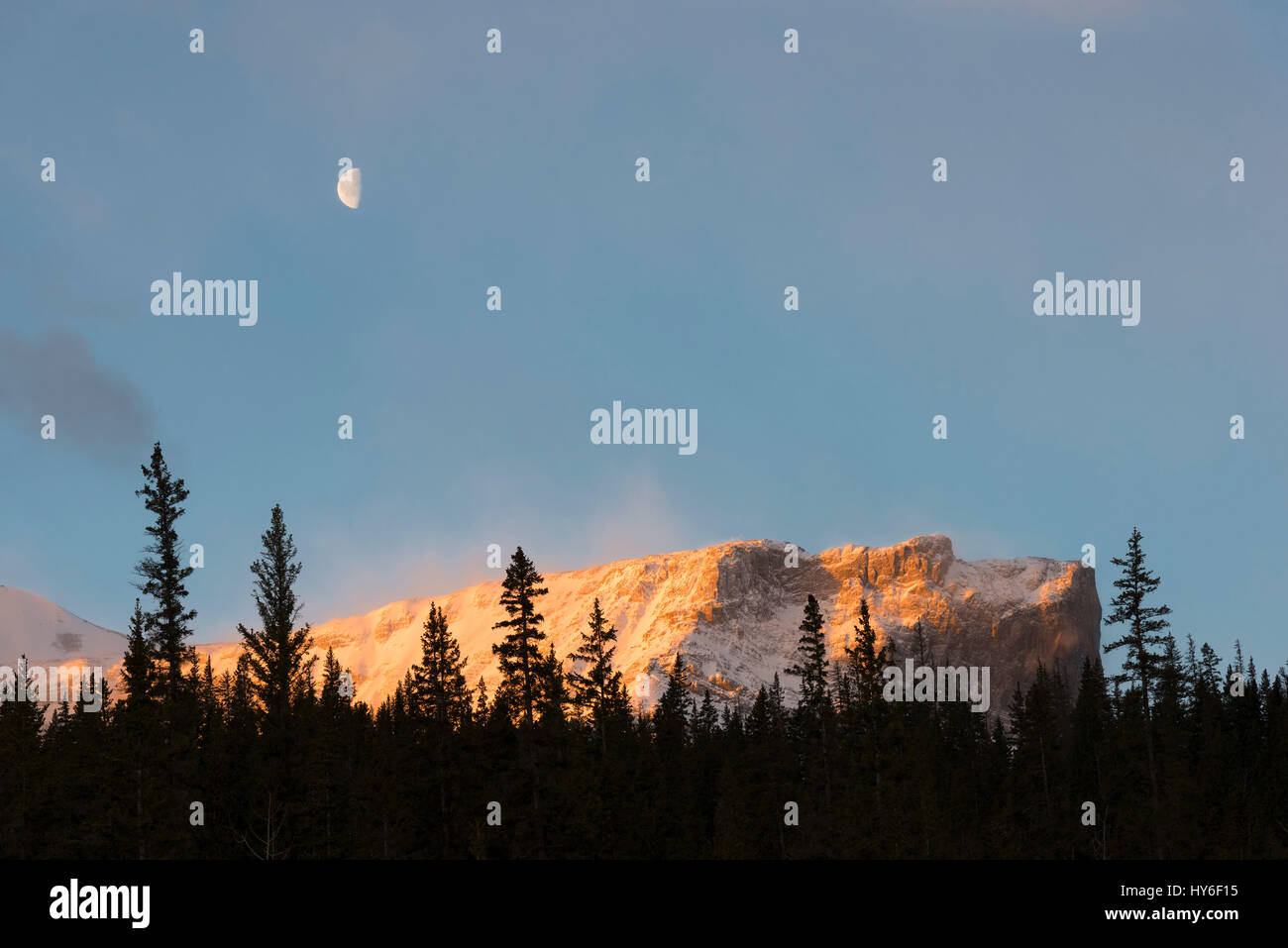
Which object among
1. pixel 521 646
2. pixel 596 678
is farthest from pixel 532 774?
pixel 596 678

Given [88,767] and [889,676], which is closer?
[88,767]

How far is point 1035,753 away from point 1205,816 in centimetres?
1549

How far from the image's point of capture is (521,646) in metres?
59.3

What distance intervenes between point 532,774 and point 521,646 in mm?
6364

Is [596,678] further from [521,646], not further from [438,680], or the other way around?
[521,646]

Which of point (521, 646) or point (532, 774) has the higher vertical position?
point (521, 646)

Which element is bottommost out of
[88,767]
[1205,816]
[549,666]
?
[1205,816]

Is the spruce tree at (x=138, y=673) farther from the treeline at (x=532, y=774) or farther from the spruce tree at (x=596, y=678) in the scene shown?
the spruce tree at (x=596, y=678)

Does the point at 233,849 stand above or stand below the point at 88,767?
below
